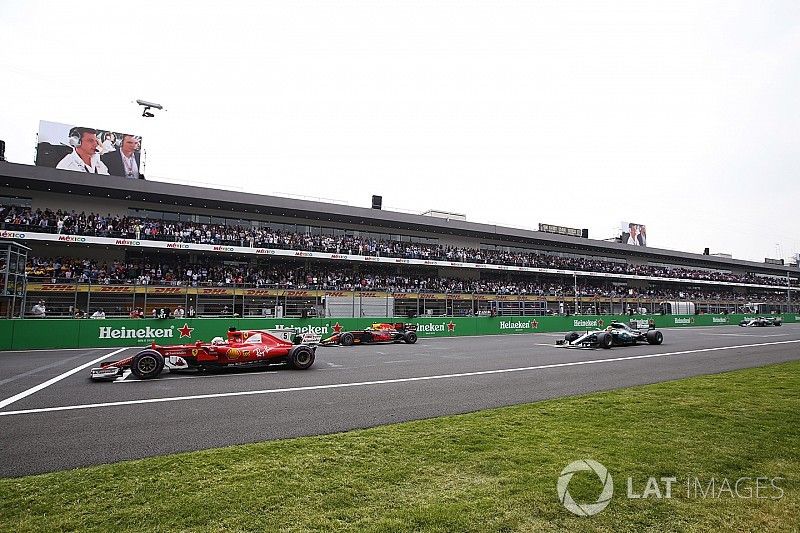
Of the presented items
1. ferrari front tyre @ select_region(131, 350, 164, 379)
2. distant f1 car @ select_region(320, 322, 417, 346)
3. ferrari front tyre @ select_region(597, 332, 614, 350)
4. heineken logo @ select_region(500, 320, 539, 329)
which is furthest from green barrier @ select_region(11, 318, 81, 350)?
heineken logo @ select_region(500, 320, 539, 329)

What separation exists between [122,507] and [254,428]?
106 inches

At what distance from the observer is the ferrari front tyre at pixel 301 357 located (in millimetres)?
12680

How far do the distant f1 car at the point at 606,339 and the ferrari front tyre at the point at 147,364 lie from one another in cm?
1647

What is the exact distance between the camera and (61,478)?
4426 millimetres

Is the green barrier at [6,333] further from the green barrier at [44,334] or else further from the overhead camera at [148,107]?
the overhead camera at [148,107]

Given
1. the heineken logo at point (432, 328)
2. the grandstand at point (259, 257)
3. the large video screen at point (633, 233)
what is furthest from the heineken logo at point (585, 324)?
the large video screen at point (633, 233)

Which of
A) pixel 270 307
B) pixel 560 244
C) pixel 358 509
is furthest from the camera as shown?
pixel 560 244

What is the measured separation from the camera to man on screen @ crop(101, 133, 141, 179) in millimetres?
32438

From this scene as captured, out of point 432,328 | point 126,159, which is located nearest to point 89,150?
point 126,159

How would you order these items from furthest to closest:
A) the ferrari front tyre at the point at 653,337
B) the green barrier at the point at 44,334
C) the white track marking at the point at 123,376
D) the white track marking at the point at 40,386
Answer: the ferrari front tyre at the point at 653,337 → the green barrier at the point at 44,334 → the white track marking at the point at 123,376 → the white track marking at the point at 40,386

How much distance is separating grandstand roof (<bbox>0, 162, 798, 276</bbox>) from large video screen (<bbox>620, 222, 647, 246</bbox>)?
13099mm

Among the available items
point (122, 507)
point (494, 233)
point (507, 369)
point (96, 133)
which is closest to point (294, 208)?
point (96, 133)

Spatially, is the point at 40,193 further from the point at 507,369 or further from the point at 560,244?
the point at 560,244

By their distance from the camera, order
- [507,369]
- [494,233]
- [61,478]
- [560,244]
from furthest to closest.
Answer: [560,244] < [494,233] < [507,369] < [61,478]
